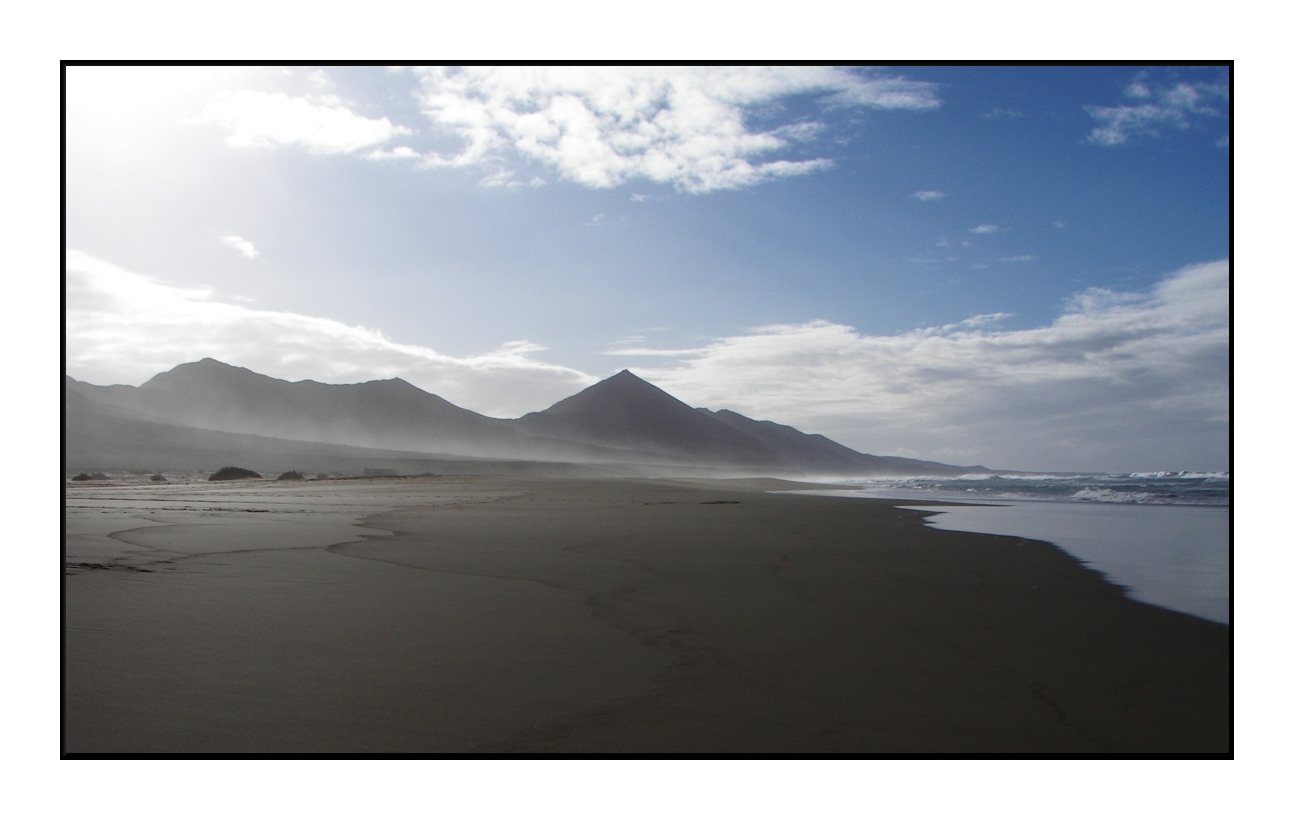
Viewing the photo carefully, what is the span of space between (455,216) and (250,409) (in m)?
29.5

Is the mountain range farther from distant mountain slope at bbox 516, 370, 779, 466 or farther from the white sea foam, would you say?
the white sea foam

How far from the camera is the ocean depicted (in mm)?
5609

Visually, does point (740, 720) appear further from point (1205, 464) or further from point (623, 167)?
point (623, 167)

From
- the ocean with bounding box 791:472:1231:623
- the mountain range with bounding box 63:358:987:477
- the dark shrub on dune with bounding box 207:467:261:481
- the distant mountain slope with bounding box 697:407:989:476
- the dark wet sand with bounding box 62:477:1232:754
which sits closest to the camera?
the dark wet sand with bounding box 62:477:1232:754

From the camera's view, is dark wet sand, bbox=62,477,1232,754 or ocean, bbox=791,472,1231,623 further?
ocean, bbox=791,472,1231,623

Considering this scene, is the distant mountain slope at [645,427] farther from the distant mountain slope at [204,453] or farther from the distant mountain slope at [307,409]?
the distant mountain slope at [204,453]

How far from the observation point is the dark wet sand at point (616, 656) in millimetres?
2887

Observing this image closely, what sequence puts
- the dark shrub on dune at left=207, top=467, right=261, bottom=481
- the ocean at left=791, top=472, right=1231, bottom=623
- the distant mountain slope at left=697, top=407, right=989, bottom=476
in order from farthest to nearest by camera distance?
the distant mountain slope at left=697, top=407, right=989, bottom=476
the dark shrub on dune at left=207, top=467, right=261, bottom=481
the ocean at left=791, top=472, right=1231, bottom=623

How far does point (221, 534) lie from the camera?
27.1 ft

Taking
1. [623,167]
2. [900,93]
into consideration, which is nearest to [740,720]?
[900,93]

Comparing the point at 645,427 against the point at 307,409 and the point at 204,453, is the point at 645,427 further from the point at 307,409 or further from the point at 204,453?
the point at 204,453

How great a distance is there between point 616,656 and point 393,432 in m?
66.6

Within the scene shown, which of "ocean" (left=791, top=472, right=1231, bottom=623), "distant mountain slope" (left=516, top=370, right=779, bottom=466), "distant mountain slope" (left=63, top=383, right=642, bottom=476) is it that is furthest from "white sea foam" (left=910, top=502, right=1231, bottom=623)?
"distant mountain slope" (left=516, top=370, right=779, bottom=466)

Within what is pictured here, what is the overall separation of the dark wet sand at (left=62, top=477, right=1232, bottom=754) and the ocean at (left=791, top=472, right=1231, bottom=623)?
19.0 inches
